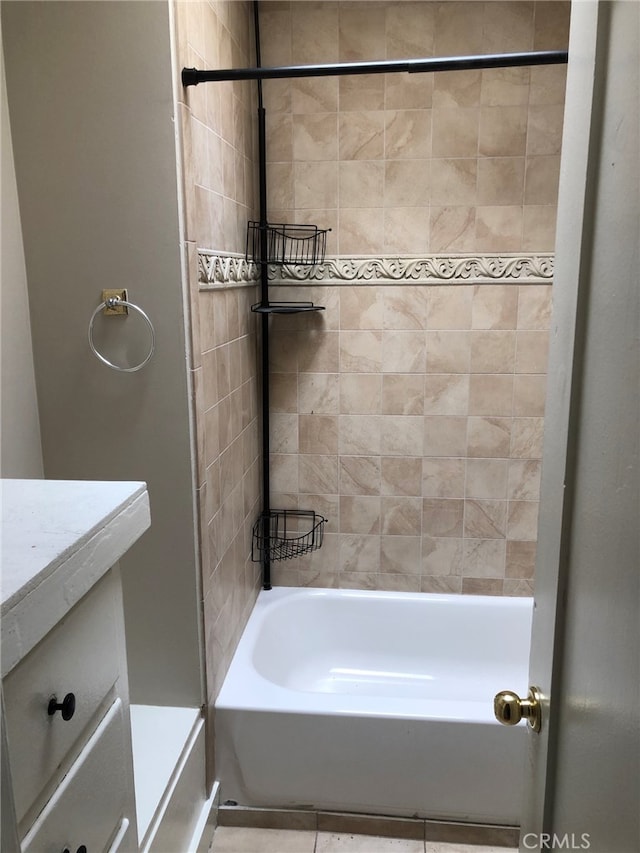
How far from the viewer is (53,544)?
82cm

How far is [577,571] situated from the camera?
29.2 inches

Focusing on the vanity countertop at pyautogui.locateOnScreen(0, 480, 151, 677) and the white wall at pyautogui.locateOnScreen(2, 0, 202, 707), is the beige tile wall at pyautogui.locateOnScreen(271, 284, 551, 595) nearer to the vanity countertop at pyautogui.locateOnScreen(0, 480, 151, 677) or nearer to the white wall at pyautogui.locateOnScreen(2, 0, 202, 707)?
the white wall at pyautogui.locateOnScreen(2, 0, 202, 707)

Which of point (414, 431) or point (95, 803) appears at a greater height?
point (414, 431)

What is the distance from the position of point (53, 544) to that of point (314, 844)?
1542 millimetres

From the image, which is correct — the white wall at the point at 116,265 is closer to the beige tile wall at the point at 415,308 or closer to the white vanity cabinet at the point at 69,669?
the white vanity cabinet at the point at 69,669

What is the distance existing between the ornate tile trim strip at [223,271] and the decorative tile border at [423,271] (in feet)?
0.06

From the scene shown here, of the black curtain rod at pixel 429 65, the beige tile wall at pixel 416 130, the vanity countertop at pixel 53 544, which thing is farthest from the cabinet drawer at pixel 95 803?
the beige tile wall at pixel 416 130

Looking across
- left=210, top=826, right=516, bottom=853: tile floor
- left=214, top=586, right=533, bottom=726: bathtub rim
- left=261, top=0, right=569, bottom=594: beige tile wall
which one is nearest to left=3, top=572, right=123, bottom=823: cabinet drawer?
left=214, top=586, right=533, bottom=726: bathtub rim

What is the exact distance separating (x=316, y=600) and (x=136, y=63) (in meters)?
1.92

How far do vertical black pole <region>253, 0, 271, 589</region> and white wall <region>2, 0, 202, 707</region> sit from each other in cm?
77

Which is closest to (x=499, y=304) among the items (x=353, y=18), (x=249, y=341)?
(x=249, y=341)

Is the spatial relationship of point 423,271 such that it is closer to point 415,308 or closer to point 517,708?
point 415,308

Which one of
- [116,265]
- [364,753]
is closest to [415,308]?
[116,265]

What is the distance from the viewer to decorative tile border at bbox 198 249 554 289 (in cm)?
233
